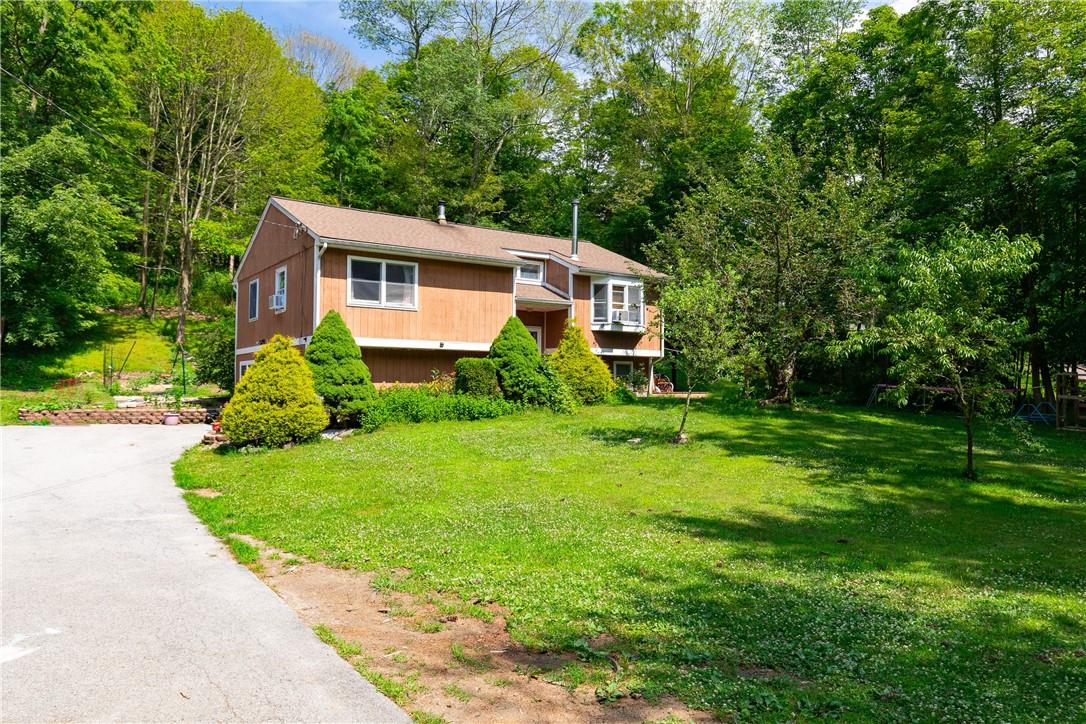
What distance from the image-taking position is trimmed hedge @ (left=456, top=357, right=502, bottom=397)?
19188 millimetres

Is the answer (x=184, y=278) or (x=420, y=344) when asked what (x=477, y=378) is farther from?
(x=184, y=278)

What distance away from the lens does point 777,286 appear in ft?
64.7

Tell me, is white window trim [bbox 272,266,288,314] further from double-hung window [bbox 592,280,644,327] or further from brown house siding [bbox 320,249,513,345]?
double-hung window [bbox 592,280,644,327]

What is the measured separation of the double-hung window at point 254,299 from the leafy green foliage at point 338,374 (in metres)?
8.06

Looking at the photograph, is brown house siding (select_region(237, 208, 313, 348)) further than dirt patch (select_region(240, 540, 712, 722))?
Yes

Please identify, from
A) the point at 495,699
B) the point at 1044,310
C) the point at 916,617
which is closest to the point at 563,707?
the point at 495,699

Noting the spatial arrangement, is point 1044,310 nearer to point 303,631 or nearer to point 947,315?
point 947,315

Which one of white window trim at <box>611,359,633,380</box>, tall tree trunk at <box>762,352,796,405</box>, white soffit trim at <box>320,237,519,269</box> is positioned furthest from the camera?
white window trim at <box>611,359,633,380</box>

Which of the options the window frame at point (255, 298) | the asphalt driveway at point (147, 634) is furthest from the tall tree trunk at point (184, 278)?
the asphalt driveway at point (147, 634)

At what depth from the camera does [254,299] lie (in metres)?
25.6

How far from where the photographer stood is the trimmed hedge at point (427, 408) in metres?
17.3

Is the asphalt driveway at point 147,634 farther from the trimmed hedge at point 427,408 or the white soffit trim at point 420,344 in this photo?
the white soffit trim at point 420,344

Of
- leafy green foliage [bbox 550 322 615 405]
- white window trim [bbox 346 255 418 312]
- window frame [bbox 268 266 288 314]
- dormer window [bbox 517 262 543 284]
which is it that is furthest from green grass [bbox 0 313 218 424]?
leafy green foliage [bbox 550 322 615 405]

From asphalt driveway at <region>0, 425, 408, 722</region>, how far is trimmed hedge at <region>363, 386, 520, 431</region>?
800 cm
